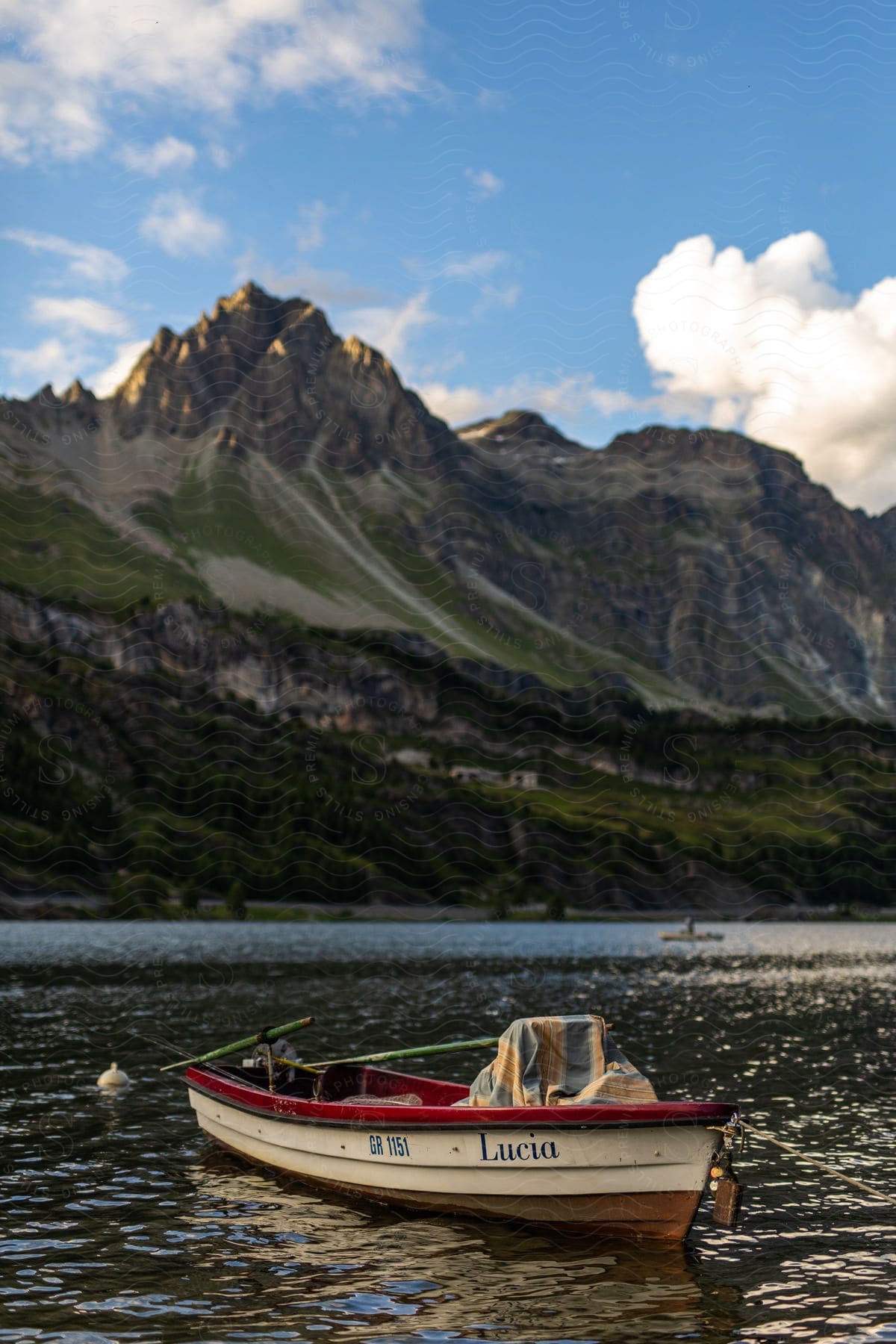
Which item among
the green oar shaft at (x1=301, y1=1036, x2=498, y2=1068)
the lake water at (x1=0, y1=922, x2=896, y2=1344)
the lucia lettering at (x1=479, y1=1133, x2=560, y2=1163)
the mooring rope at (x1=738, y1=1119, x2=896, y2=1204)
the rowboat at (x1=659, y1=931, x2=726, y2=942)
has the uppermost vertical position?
the green oar shaft at (x1=301, y1=1036, x2=498, y2=1068)

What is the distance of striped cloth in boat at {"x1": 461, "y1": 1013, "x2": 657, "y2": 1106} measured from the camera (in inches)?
990

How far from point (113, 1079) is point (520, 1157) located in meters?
24.7

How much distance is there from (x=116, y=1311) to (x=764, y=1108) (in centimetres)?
2571

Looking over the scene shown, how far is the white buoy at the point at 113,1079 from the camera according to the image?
44062 millimetres

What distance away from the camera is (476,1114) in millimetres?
24484

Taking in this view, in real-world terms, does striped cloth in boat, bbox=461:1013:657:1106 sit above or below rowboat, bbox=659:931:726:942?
above

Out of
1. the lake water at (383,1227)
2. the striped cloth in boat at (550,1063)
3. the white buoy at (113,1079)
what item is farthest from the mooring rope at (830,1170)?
the white buoy at (113,1079)

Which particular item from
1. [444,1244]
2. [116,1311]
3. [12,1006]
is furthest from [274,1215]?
[12,1006]

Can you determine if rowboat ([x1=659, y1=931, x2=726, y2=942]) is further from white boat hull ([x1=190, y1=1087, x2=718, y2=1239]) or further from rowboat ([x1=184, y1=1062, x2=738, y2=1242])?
white boat hull ([x1=190, y1=1087, x2=718, y2=1239])

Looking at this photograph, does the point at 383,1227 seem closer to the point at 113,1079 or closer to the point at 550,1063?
the point at 550,1063

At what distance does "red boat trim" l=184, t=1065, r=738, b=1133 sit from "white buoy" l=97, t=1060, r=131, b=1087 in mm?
14409

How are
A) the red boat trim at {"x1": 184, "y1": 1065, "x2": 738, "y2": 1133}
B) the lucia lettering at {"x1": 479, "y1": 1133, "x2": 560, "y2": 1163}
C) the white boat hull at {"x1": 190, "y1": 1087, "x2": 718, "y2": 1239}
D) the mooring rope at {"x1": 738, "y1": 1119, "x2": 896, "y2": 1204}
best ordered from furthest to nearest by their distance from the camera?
the lucia lettering at {"x1": 479, "y1": 1133, "x2": 560, "y2": 1163} → the mooring rope at {"x1": 738, "y1": 1119, "x2": 896, "y2": 1204} → the white boat hull at {"x1": 190, "y1": 1087, "x2": 718, "y2": 1239} → the red boat trim at {"x1": 184, "y1": 1065, "x2": 738, "y2": 1133}

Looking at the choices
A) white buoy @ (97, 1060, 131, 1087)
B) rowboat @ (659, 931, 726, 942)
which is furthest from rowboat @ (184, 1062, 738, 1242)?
rowboat @ (659, 931, 726, 942)

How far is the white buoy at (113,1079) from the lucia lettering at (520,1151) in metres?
23.7
